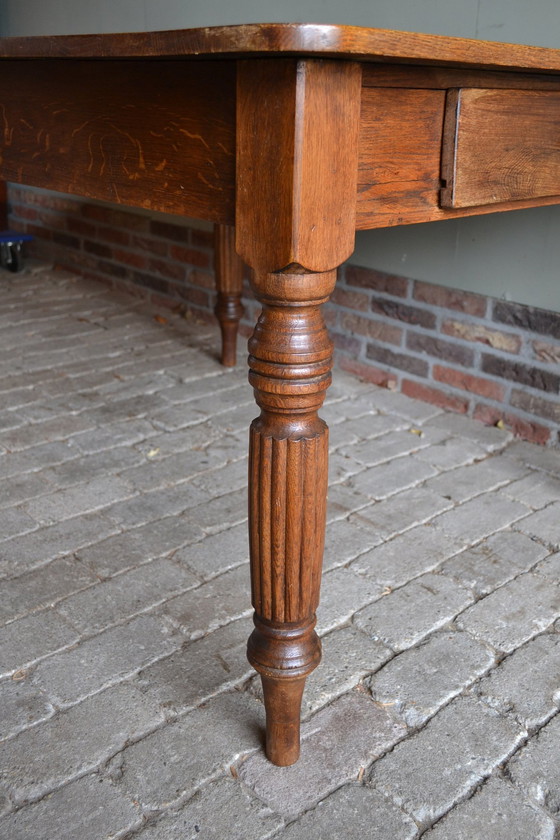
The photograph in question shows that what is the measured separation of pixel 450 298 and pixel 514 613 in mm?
1192

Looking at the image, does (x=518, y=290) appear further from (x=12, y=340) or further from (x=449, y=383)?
(x=12, y=340)

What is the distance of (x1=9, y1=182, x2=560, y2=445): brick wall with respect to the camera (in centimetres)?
251

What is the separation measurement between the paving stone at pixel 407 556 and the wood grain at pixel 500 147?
2.78ft

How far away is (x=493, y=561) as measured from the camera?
6.46ft

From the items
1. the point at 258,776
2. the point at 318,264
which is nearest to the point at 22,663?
the point at 258,776

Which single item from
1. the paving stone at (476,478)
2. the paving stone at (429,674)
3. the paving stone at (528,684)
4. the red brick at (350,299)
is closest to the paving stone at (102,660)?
the paving stone at (429,674)

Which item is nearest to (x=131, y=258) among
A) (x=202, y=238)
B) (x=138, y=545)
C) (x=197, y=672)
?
(x=202, y=238)

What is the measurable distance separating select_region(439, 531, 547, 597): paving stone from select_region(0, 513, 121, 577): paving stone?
31.8 inches

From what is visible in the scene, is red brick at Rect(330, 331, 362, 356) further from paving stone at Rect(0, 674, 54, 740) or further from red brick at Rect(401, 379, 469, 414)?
paving stone at Rect(0, 674, 54, 740)

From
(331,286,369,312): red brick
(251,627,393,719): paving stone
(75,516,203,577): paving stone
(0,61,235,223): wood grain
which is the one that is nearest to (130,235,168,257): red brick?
(331,286,369,312): red brick

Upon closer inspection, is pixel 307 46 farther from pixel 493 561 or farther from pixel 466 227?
pixel 466 227

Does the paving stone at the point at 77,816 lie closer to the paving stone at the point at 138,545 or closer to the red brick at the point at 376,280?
the paving stone at the point at 138,545

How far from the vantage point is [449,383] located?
277cm

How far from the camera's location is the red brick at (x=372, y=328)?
9.50 ft
